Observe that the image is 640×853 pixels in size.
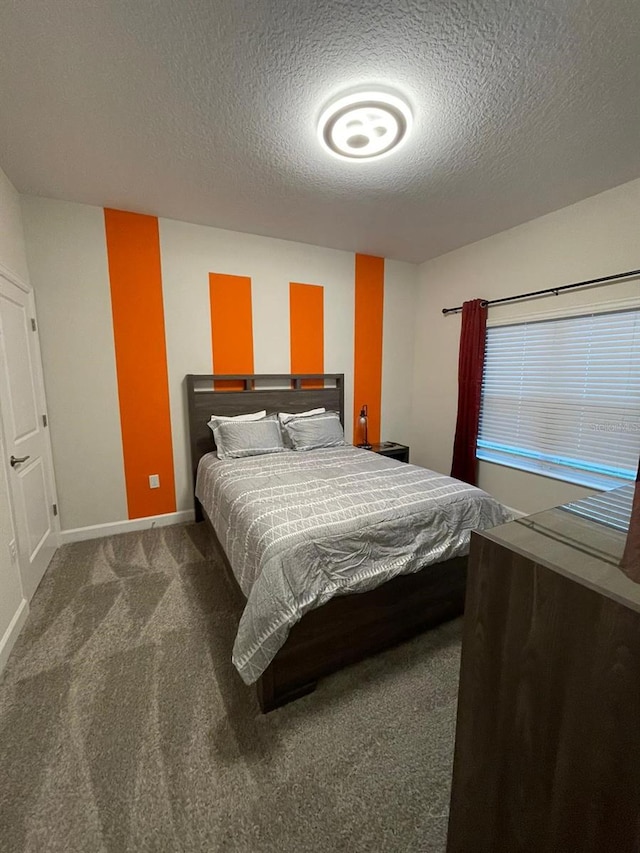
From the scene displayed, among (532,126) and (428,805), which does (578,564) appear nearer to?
(428,805)

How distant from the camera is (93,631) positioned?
1861 millimetres

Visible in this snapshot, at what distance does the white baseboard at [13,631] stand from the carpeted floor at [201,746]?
41 mm

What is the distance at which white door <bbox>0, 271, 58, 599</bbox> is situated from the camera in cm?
201

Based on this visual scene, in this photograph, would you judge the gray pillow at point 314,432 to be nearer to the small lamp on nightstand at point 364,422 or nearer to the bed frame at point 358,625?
the small lamp on nightstand at point 364,422

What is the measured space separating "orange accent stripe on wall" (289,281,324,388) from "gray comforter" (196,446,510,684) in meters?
1.51

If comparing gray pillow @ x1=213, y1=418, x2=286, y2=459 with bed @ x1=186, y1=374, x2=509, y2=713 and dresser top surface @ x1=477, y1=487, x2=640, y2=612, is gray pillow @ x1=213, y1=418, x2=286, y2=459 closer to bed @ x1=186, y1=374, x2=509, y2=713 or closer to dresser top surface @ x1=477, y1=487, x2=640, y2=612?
bed @ x1=186, y1=374, x2=509, y2=713

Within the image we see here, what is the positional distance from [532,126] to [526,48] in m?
0.50

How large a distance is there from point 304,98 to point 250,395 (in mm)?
2175

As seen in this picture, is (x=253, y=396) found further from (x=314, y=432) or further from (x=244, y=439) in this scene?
(x=314, y=432)

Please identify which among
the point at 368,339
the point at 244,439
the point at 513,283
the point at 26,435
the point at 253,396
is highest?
the point at 513,283

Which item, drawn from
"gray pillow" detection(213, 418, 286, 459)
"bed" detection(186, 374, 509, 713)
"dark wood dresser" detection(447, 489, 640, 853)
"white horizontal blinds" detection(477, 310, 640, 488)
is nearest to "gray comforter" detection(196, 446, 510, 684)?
"bed" detection(186, 374, 509, 713)

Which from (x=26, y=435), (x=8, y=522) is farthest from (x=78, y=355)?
(x=8, y=522)

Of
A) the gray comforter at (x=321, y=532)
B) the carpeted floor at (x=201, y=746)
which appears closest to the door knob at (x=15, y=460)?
the carpeted floor at (x=201, y=746)

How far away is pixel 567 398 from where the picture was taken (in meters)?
2.75
